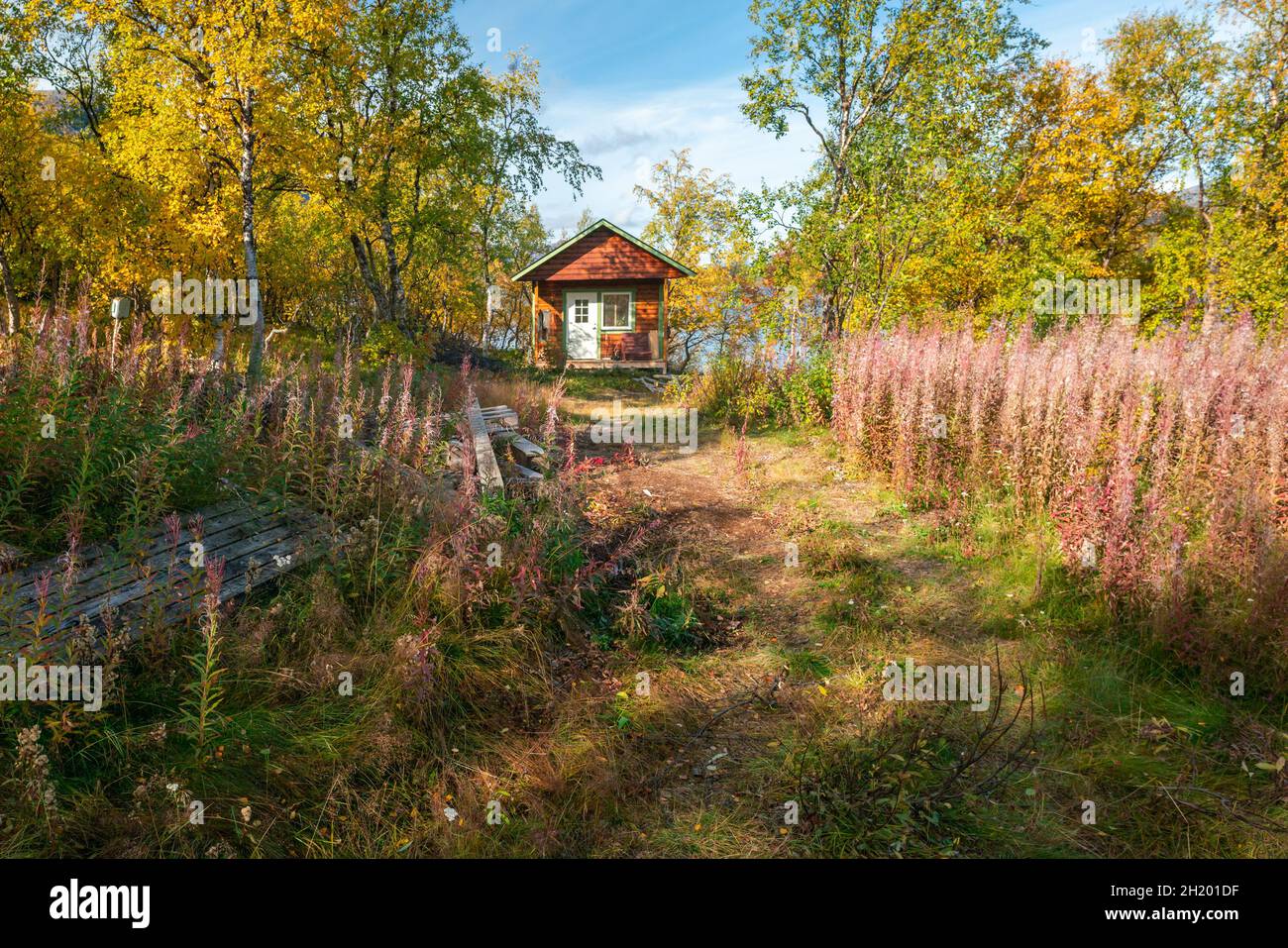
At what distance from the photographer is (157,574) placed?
4.01 m

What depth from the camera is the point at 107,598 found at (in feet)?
12.0

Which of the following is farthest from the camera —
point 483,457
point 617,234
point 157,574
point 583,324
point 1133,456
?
point 583,324

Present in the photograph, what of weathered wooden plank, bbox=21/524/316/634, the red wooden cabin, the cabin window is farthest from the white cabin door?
weathered wooden plank, bbox=21/524/316/634

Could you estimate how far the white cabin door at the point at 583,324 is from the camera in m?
26.6

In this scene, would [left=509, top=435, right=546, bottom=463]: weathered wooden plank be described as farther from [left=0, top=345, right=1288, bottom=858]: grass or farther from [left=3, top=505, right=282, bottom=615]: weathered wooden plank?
[left=3, top=505, right=282, bottom=615]: weathered wooden plank

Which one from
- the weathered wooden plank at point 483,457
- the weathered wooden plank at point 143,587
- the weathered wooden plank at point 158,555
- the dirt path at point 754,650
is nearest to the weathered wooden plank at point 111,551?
the weathered wooden plank at point 158,555

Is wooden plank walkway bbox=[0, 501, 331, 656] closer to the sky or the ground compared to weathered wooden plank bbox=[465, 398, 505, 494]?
closer to the ground

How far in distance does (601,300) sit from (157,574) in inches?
937

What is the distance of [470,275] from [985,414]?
3248 cm

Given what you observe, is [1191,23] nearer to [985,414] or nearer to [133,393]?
[985,414]

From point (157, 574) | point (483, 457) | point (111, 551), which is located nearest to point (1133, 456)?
point (483, 457)

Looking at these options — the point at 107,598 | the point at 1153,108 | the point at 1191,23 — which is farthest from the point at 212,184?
the point at 1191,23

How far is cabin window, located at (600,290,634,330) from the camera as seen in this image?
26406 mm

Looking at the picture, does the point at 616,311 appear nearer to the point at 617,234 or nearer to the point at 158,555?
the point at 617,234
